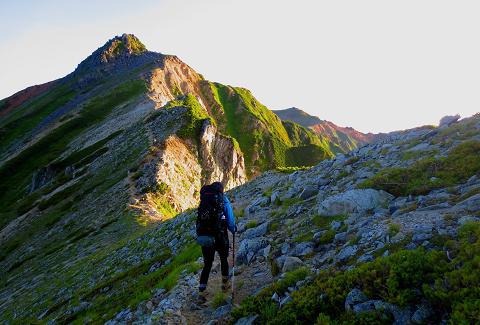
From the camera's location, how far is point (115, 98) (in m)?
101

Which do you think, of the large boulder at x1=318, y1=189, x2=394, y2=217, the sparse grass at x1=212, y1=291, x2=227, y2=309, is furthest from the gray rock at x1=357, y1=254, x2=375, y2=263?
the sparse grass at x1=212, y1=291, x2=227, y2=309

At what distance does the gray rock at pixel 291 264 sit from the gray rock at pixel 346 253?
4.12ft

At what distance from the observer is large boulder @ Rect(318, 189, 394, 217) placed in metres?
12.7

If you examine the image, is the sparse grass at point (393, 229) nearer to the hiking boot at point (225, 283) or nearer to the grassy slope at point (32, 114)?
the hiking boot at point (225, 283)

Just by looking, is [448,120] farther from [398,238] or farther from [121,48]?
[121,48]

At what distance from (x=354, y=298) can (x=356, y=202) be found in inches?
237

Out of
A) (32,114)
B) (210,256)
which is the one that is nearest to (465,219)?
(210,256)

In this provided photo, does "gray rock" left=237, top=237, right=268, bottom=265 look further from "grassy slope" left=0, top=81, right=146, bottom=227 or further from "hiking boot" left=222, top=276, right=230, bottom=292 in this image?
"grassy slope" left=0, top=81, right=146, bottom=227

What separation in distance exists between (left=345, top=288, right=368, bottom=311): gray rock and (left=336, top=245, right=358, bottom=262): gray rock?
6.62ft

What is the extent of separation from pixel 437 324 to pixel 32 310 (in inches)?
927

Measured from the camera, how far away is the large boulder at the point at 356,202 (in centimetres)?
1269

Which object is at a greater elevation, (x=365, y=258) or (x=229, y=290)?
(x=365, y=258)

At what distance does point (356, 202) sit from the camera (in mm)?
12984

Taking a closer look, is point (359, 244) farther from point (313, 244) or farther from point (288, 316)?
point (288, 316)
